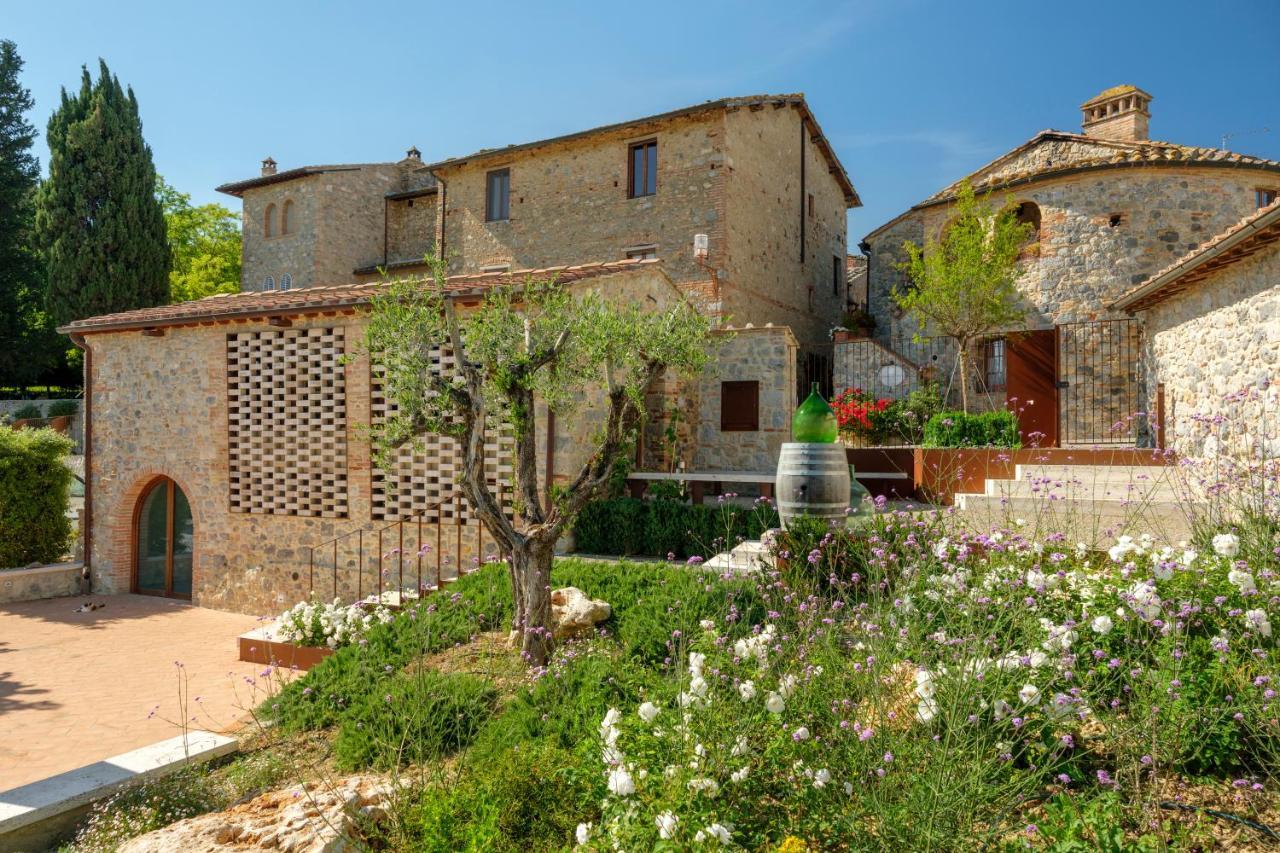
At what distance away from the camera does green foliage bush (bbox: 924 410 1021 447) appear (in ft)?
37.3

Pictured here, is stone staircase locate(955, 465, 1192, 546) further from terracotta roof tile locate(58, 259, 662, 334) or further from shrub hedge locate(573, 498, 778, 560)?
terracotta roof tile locate(58, 259, 662, 334)

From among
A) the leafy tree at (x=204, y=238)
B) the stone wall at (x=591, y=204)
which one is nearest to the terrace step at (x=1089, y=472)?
the stone wall at (x=591, y=204)

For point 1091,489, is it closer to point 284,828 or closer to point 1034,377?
point 284,828

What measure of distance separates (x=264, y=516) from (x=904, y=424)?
34.0 ft

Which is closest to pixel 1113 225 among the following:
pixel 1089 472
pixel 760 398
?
pixel 760 398

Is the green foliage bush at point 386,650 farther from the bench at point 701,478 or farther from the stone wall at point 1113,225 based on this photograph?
the stone wall at point 1113,225

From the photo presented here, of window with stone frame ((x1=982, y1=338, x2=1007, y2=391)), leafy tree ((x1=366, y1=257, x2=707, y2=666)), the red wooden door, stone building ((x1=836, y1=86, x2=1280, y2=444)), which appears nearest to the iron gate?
stone building ((x1=836, y1=86, x2=1280, y2=444))

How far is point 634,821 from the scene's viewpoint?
2654 millimetres

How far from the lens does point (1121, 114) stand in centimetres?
1716

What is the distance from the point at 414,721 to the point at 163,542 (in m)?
9.69

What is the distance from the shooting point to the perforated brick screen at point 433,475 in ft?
28.8

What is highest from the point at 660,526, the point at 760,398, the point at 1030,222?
the point at 1030,222

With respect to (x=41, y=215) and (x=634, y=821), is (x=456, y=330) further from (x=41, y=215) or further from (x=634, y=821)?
(x=41, y=215)

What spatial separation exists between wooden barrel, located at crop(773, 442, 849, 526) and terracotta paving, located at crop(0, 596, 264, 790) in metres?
4.62
